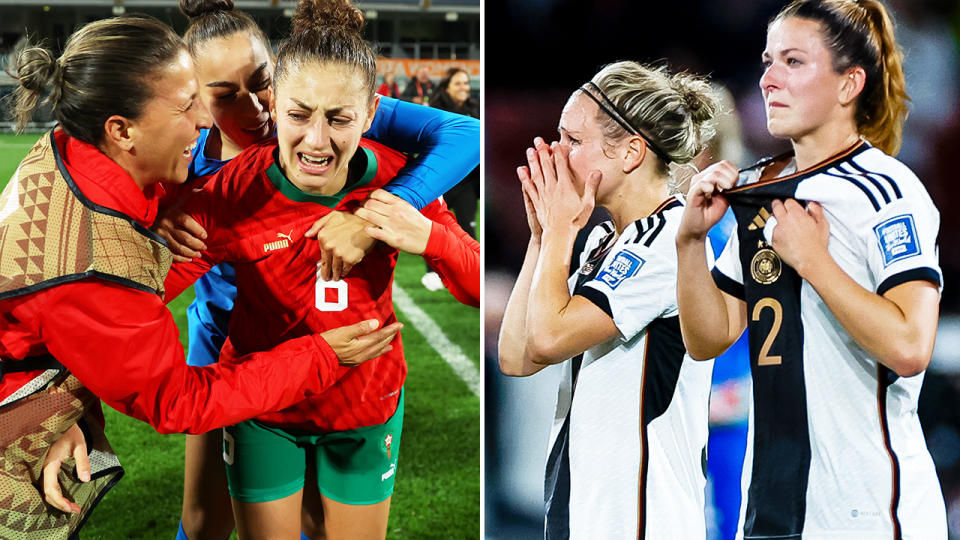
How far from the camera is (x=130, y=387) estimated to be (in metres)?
1.58

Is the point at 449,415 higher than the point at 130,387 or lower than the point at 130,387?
lower

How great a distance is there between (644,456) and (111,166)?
3.94ft

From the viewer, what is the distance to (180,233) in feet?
5.98

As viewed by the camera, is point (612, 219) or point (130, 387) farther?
point (612, 219)

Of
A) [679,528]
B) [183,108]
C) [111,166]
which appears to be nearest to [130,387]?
[111,166]

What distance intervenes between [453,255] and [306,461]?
62cm

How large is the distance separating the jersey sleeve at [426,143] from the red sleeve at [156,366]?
16.2 inches

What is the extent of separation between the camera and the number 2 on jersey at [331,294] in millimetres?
1910

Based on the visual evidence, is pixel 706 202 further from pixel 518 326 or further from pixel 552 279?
pixel 518 326

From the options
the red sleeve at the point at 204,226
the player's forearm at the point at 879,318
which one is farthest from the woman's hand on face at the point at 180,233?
the player's forearm at the point at 879,318

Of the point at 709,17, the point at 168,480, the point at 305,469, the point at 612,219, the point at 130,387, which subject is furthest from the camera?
the point at 168,480

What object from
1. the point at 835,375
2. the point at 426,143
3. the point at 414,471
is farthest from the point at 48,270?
the point at 414,471

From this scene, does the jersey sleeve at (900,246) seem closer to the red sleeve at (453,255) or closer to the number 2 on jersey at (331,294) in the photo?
the red sleeve at (453,255)

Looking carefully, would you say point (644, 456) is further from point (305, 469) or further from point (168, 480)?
point (168, 480)
